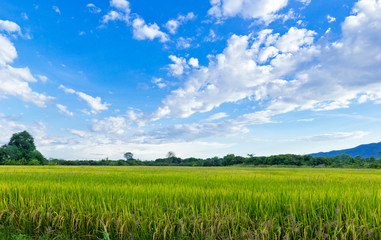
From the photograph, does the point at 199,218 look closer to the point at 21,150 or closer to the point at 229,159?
the point at 229,159

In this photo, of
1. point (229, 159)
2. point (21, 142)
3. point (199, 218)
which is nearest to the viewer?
point (199, 218)

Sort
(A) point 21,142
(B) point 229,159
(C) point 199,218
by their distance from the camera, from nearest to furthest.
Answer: (C) point 199,218 < (B) point 229,159 < (A) point 21,142

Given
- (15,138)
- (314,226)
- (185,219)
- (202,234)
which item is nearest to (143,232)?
(185,219)

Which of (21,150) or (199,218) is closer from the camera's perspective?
(199,218)

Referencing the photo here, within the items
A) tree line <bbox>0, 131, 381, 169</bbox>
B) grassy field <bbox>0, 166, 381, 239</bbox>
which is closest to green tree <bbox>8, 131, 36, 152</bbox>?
tree line <bbox>0, 131, 381, 169</bbox>

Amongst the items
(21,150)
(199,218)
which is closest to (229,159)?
(199,218)

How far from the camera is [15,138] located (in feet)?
177

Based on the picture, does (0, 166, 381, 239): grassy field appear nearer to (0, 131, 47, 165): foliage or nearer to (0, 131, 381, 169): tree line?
(0, 131, 381, 169): tree line

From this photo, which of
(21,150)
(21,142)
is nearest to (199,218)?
(21,150)

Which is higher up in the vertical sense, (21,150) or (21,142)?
(21,142)

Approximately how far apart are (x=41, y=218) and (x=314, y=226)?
11.5 feet

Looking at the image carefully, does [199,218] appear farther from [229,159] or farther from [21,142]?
[21,142]

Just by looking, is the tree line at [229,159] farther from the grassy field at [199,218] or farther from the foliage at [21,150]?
the grassy field at [199,218]

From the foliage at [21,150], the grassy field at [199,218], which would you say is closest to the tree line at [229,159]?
the foliage at [21,150]
